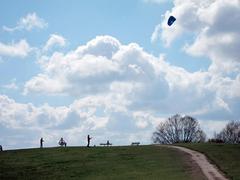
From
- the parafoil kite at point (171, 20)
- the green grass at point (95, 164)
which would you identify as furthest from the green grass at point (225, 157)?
the parafoil kite at point (171, 20)

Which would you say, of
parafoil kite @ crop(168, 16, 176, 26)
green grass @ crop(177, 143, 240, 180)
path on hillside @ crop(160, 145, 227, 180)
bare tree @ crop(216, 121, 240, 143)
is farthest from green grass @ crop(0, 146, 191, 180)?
bare tree @ crop(216, 121, 240, 143)

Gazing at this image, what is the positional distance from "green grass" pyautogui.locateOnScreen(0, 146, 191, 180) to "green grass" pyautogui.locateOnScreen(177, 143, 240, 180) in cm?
293

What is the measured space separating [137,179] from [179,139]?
347 ft

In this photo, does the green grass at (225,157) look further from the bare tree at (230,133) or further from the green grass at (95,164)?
the bare tree at (230,133)

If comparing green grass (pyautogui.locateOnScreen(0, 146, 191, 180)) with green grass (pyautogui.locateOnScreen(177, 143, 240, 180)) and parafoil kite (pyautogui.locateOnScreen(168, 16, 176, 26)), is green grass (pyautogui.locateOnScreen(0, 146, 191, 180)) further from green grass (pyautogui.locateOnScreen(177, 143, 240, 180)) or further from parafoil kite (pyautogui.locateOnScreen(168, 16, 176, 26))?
parafoil kite (pyautogui.locateOnScreen(168, 16, 176, 26))

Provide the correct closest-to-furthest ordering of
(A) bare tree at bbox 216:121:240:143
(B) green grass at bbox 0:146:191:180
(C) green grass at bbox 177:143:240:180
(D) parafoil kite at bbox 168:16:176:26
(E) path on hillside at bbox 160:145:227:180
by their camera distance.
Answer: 1. (E) path on hillside at bbox 160:145:227:180
2. (C) green grass at bbox 177:143:240:180
3. (D) parafoil kite at bbox 168:16:176:26
4. (B) green grass at bbox 0:146:191:180
5. (A) bare tree at bbox 216:121:240:143

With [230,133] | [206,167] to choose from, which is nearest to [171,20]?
[206,167]

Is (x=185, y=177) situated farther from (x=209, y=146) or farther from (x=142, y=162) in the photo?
(x=209, y=146)

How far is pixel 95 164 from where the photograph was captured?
167 ft

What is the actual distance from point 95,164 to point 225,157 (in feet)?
41.9

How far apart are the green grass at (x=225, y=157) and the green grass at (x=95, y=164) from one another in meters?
2.93

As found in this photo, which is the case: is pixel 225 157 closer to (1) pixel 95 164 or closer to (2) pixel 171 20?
(1) pixel 95 164

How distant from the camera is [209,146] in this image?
59469 mm

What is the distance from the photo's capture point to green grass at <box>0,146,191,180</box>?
42519 millimetres
